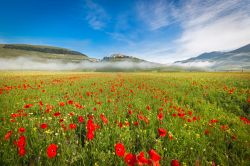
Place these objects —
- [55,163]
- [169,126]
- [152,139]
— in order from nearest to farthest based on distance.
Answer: [55,163] → [152,139] → [169,126]

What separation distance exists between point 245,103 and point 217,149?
550 cm

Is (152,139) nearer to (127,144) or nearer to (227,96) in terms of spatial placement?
(127,144)

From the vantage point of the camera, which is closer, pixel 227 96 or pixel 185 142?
pixel 185 142

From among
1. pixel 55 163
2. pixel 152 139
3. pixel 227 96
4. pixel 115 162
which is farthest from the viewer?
pixel 227 96

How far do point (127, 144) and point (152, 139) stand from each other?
24.1 inches

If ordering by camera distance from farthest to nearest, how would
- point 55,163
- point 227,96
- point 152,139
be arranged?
point 227,96 → point 152,139 → point 55,163

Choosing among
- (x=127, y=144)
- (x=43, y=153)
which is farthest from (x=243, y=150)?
(x=43, y=153)

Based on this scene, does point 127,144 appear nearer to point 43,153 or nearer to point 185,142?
point 185,142

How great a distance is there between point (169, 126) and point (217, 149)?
1.17m

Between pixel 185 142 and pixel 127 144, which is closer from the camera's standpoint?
pixel 127 144

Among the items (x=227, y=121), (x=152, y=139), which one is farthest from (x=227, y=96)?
(x=152, y=139)

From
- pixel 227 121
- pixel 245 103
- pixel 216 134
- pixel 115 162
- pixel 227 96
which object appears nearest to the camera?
pixel 115 162

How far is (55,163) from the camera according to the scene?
2.35 meters

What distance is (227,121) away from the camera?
4.65 metres
